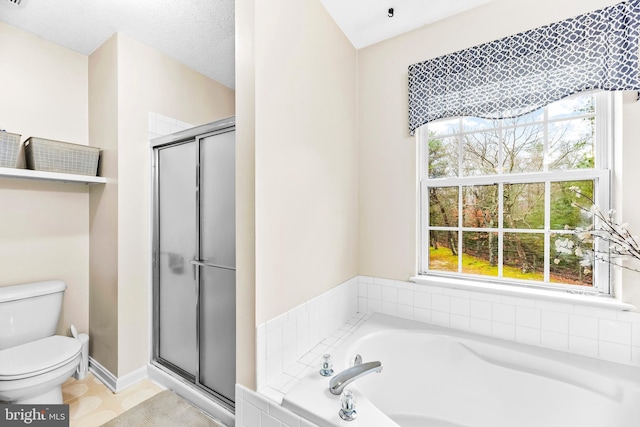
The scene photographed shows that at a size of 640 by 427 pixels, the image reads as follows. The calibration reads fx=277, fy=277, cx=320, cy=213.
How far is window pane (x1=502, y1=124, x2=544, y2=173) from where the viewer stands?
1.64 meters

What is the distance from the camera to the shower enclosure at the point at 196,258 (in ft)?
5.73

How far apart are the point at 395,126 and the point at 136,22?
195 cm

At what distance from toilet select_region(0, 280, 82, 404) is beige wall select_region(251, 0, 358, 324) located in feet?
4.41

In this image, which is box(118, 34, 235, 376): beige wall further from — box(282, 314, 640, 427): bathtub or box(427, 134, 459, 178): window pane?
box(427, 134, 459, 178): window pane

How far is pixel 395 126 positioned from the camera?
6.51 ft

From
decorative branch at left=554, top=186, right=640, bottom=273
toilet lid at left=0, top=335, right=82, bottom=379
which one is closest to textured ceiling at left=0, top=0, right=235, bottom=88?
toilet lid at left=0, top=335, right=82, bottom=379

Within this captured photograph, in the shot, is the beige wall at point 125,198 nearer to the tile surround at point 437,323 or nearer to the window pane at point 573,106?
the tile surround at point 437,323

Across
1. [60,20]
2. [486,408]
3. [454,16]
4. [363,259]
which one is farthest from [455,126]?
[60,20]

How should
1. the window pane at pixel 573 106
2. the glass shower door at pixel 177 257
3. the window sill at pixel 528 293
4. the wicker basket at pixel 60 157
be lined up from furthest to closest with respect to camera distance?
the glass shower door at pixel 177 257
the wicker basket at pixel 60 157
the window pane at pixel 573 106
the window sill at pixel 528 293

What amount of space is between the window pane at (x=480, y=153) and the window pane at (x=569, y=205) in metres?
0.34

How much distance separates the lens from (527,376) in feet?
4.68

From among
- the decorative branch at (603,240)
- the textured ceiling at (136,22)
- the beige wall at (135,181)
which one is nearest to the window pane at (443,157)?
the decorative branch at (603,240)

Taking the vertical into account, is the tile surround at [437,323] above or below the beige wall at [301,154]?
below

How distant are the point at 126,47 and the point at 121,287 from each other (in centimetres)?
177
